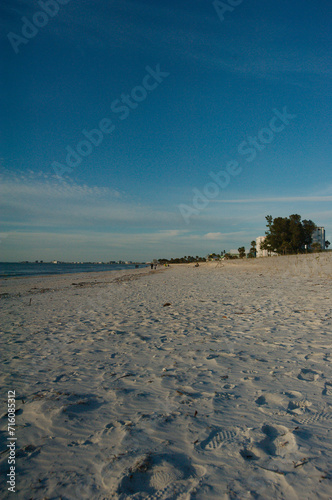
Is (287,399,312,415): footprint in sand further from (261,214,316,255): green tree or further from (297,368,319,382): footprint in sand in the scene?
(261,214,316,255): green tree

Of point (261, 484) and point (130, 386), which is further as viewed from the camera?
point (130, 386)

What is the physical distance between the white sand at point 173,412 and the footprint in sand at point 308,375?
0.03m

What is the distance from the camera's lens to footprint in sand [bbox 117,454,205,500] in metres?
2.08

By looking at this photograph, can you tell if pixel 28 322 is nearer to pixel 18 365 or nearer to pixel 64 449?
pixel 18 365

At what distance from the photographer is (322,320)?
6.66m

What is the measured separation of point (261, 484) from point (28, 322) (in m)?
7.45

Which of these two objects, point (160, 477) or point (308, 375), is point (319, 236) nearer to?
point (308, 375)

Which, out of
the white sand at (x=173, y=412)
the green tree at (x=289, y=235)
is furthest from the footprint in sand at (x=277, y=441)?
the green tree at (x=289, y=235)

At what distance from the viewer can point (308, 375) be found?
3.87 metres

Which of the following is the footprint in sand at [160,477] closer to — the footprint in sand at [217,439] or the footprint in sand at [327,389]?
the footprint in sand at [217,439]

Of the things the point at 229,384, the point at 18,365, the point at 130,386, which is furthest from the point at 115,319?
the point at 229,384

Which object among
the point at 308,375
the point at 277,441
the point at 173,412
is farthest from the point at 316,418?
the point at 173,412

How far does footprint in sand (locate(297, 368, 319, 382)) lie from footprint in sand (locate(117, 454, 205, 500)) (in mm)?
2177

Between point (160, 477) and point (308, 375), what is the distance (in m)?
2.61
